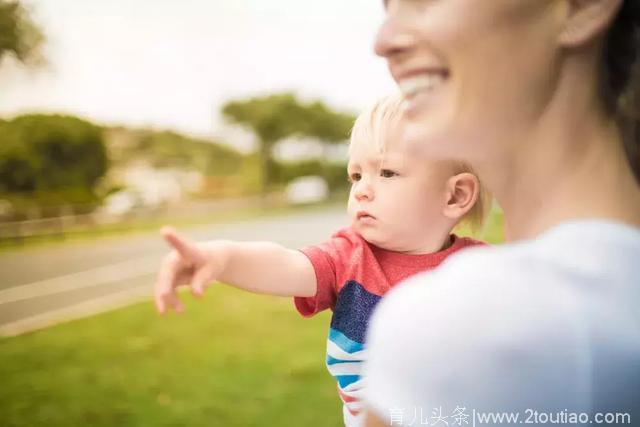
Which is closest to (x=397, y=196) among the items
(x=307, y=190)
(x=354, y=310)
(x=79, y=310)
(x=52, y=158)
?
(x=354, y=310)

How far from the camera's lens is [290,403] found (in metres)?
1.42

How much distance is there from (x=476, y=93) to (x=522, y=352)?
0.18m

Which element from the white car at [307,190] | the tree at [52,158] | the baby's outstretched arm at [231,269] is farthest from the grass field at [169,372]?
the baby's outstretched arm at [231,269]

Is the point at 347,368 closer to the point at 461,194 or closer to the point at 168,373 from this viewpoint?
the point at 461,194

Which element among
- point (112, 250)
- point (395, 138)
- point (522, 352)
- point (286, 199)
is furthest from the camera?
point (286, 199)

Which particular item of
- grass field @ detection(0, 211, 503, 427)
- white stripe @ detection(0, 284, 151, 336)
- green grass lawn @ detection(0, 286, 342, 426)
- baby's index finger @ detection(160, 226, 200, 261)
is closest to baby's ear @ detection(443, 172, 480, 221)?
baby's index finger @ detection(160, 226, 200, 261)

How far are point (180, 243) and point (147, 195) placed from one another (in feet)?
4.34

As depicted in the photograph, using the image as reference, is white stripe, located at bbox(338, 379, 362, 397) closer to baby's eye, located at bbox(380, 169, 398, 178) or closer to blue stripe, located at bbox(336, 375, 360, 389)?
blue stripe, located at bbox(336, 375, 360, 389)

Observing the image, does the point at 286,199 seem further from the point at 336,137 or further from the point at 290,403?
the point at 290,403

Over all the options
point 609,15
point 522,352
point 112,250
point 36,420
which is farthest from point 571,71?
point 112,250

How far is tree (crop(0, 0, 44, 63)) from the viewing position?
142 centimetres

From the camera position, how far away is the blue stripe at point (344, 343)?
646mm

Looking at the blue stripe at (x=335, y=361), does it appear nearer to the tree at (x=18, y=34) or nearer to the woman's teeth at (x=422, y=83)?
the woman's teeth at (x=422, y=83)

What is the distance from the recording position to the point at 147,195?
176 cm
